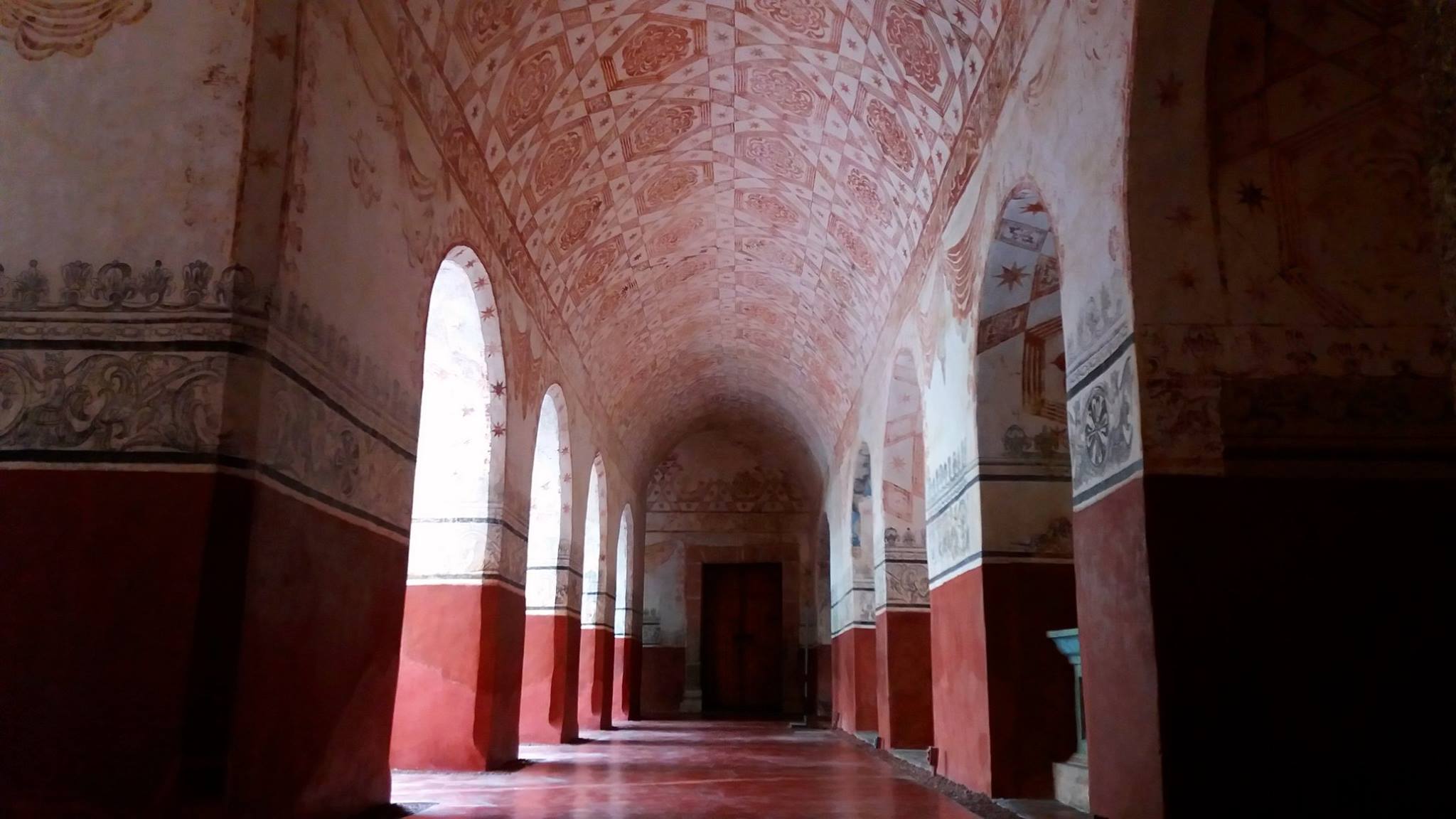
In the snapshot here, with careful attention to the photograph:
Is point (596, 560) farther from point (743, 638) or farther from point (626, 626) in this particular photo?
point (743, 638)

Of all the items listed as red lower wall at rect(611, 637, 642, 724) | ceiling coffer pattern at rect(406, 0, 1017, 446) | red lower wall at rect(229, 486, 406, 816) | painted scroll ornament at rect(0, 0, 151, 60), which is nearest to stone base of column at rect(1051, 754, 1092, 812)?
red lower wall at rect(229, 486, 406, 816)

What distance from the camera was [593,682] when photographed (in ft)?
46.1

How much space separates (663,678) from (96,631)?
17015 millimetres

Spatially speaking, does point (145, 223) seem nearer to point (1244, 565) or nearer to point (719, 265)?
point (1244, 565)

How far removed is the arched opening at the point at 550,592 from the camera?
10.9m

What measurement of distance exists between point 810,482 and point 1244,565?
15.4m

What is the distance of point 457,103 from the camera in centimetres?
648

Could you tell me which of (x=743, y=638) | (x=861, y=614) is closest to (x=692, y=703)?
(x=743, y=638)

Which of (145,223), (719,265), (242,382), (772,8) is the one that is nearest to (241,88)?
(145,223)

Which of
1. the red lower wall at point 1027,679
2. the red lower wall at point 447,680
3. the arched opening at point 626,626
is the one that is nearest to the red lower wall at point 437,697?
the red lower wall at point 447,680

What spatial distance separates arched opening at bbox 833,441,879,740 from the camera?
1298 centimetres

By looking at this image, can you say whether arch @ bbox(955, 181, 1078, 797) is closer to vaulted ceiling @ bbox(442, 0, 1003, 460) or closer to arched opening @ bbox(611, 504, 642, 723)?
vaulted ceiling @ bbox(442, 0, 1003, 460)

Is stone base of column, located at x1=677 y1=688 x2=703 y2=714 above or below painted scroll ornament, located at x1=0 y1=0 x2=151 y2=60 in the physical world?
below

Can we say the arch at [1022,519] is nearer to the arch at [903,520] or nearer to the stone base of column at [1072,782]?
the stone base of column at [1072,782]
